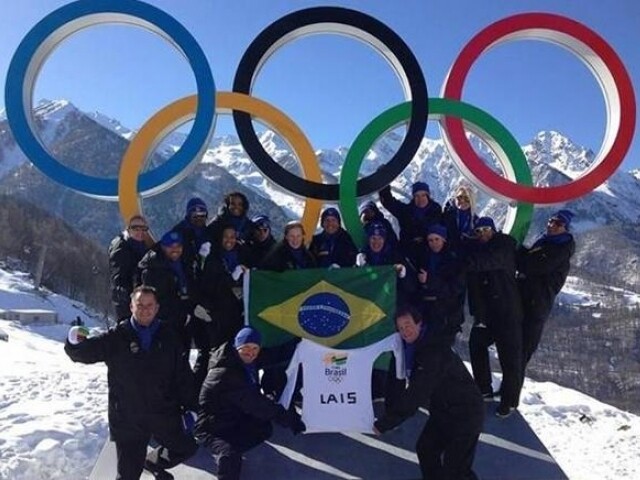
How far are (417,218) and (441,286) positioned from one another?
43.7 inches

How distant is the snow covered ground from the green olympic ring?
327 centimetres

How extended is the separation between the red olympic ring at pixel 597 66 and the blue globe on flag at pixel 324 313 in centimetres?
275

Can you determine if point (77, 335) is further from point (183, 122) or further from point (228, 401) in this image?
point (183, 122)

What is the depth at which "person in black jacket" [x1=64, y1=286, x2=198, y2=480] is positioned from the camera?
15.5 feet

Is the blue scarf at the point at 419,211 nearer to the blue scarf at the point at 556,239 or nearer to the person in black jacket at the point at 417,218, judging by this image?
the person in black jacket at the point at 417,218

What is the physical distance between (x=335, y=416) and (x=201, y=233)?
2428mm

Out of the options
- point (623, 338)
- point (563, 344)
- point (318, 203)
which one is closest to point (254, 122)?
point (318, 203)

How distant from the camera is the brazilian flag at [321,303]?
6.61 meters

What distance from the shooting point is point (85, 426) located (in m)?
7.66

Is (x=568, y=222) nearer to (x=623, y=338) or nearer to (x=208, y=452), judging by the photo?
(x=208, y=452)

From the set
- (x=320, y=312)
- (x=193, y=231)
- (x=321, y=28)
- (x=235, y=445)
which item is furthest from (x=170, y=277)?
(x=321, y=28)

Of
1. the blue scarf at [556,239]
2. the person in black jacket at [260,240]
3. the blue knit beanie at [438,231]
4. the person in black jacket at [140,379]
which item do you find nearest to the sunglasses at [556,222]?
the blue scarf at [556,239]

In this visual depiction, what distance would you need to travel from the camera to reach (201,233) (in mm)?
6559

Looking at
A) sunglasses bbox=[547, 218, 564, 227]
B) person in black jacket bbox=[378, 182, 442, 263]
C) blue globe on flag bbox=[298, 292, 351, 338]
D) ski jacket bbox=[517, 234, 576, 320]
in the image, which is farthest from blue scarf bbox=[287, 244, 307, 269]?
sunglasses bbox=[547, 218, 564, 227]
